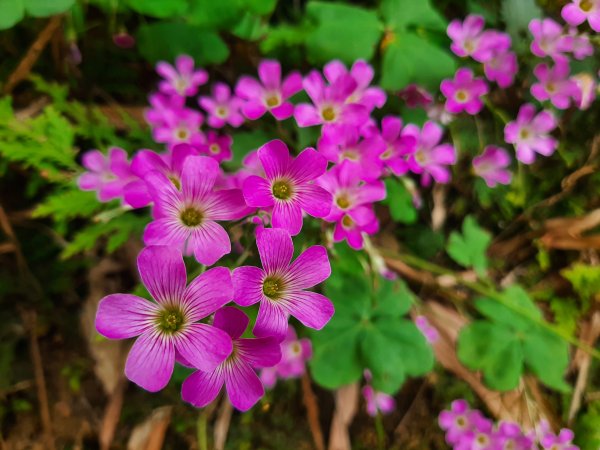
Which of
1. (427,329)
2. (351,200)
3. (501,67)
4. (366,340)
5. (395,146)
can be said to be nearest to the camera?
(351,200)

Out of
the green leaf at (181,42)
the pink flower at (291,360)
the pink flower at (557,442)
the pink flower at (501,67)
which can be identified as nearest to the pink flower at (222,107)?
the green leaf at (181,42)

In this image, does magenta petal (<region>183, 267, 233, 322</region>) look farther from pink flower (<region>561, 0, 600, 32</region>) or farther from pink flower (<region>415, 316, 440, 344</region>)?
pink flower (<region>561, 0, 600, 32</region>)

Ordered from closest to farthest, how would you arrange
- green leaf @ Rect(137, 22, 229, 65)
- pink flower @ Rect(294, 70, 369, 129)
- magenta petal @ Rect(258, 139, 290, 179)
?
magenta petal @ Rect(258, 139, 290, 179), pink flower @ Rect(294, 70, 369, 129), green leaf @ Rect(137, 22, 229, 65)

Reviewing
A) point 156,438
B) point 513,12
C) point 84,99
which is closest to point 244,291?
point 156,438

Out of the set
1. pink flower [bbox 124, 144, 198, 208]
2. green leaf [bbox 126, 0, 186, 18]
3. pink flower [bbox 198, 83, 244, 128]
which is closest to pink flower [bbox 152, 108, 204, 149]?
pink flower [bbox 198, 83, 244, 128]

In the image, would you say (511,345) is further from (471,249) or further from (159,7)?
(159,7)

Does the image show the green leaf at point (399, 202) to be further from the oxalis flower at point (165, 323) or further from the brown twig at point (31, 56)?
the brown twig at point (31, 56)

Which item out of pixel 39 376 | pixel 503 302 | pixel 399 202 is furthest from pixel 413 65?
pixel 39 376
